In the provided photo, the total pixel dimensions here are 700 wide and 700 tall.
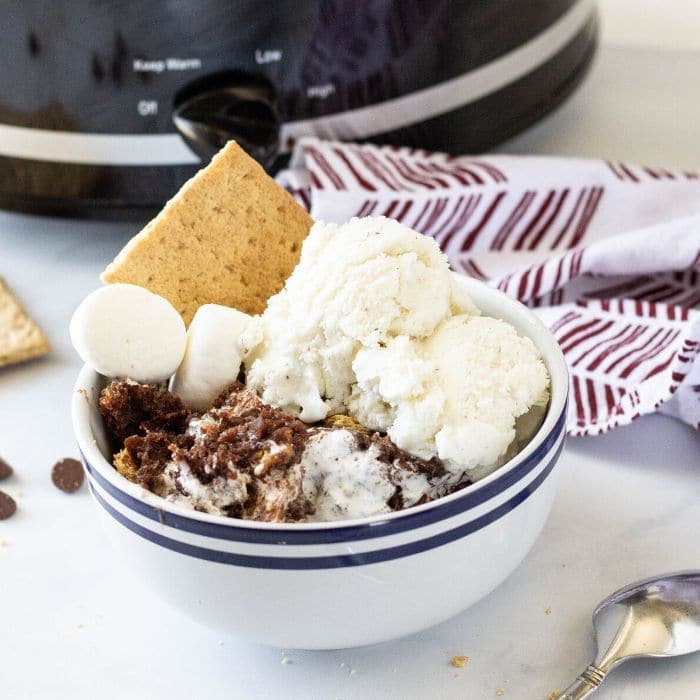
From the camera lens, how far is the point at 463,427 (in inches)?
22.5

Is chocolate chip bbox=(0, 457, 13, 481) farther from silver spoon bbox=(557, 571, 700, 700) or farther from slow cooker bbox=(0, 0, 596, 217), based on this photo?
silver spoon bbox=(557, 571, 700, 700)

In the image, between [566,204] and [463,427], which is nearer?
[463,427]

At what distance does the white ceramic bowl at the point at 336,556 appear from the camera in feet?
1.71

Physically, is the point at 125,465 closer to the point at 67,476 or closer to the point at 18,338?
the point at 67,476

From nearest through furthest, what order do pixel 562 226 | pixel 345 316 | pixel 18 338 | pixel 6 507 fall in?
1. pixel 345 316
2. pixel 6 507
3. pixel 18 338
4. pixel 562 226

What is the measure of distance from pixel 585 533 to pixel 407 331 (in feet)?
0.63

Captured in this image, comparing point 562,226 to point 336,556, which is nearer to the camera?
point 336,556

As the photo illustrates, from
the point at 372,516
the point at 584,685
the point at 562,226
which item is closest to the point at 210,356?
the point at 372,516

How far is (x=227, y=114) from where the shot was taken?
896mm

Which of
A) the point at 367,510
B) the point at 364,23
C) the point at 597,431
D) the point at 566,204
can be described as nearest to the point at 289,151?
the point at 364,23

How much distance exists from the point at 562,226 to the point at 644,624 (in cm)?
49

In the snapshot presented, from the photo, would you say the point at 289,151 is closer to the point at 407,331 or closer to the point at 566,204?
the point at 566,204

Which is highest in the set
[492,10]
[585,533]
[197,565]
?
[492,10]

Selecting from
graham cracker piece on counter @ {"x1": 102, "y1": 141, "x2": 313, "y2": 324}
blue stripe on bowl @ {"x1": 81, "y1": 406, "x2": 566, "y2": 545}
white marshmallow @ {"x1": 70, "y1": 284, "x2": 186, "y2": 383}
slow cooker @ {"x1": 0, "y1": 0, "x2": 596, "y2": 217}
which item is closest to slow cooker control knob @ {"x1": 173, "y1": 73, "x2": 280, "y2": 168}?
slow cooker @ {"x1": 0, "y1": 0, "x2": 596, "y2": 217}
